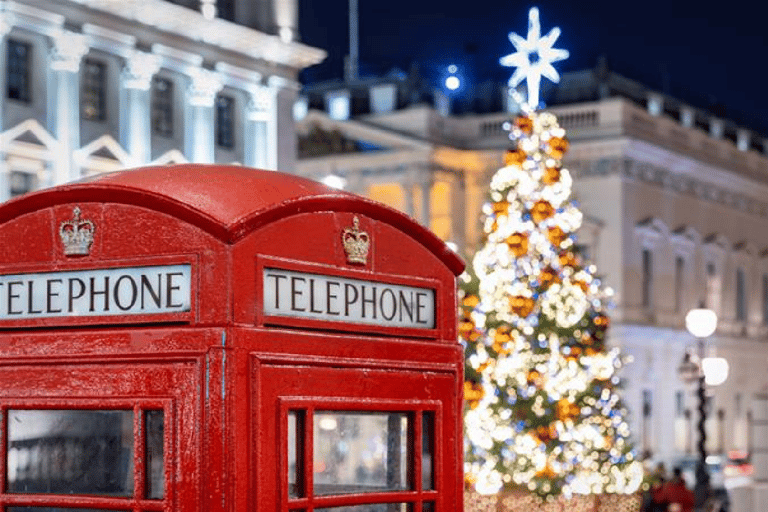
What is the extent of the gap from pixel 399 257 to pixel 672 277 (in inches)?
2033

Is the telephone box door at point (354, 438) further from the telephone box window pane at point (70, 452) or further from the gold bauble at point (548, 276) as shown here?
the gold bauble at point (548, 276)

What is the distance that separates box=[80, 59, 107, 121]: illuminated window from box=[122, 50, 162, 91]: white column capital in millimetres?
443

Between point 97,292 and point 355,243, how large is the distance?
718 mm

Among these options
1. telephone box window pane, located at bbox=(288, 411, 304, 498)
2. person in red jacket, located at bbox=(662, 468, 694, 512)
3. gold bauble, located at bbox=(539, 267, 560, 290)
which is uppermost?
gold bauble, located at bbox=(539, 267, 560, 290)

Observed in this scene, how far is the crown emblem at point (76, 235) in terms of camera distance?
484cm

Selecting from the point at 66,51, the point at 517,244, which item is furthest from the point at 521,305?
the point at 66,51

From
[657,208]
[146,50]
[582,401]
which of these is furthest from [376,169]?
[582,401]

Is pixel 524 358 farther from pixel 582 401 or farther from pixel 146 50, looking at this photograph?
pixel 146 50

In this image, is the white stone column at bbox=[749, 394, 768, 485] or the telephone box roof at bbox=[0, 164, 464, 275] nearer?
the telephone box roof at bbox=[0, 164, 464, 275]

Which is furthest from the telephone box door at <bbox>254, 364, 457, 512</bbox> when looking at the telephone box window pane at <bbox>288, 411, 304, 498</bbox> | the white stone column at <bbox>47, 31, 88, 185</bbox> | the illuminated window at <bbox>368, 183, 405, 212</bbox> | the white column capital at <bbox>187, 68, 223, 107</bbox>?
the illuminated window at <bbox>368, 183, 405, 212</bbox>

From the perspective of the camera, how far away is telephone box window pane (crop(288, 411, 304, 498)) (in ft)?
15.7

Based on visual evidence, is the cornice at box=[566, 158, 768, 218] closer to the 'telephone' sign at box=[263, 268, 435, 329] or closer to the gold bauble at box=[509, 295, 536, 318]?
the gold bauble at box=[509, 295, 536, 318]

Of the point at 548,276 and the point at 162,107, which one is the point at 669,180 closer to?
the point at 162,107

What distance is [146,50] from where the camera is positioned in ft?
122
